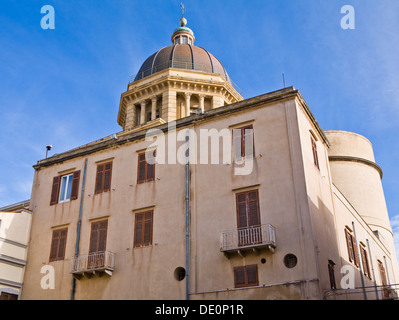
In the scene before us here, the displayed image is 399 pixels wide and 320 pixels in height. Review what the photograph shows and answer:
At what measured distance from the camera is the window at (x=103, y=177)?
2869 centimetres

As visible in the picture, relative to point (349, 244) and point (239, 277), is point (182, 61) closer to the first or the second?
point (349, 244)

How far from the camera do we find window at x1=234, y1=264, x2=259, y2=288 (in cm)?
2223

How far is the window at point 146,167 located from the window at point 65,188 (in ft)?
14.3

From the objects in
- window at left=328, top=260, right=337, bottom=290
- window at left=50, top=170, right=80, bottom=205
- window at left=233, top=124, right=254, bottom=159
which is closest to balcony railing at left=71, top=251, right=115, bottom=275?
window at left=50, top=170, right=80, bottom=205

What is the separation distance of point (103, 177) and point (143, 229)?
4760mm

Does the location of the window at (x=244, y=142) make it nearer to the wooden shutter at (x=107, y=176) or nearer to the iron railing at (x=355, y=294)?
the iron railing at (x=355, y=294)

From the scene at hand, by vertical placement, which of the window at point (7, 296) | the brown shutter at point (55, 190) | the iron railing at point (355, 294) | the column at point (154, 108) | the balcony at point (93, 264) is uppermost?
the column at point (154, 108)

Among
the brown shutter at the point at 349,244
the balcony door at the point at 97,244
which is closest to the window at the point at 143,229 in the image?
the balcony door at the point at 97,244

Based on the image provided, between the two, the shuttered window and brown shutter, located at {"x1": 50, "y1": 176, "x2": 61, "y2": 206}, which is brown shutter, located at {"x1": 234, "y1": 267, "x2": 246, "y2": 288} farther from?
Result: brown shutter, located at {"x1": 50, "y1": 176, "x2": 61, "y2": 206}

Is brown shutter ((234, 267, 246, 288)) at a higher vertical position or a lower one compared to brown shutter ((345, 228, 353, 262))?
lower

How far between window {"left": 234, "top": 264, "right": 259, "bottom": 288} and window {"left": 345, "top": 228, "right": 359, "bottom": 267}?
8.67 m
